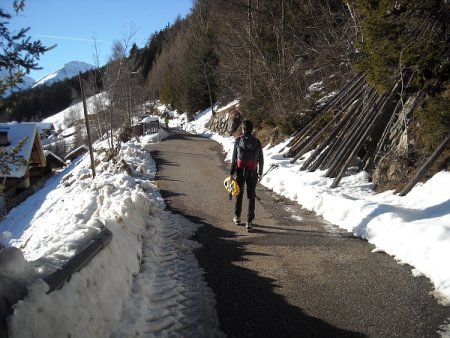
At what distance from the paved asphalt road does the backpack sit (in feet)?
3.78

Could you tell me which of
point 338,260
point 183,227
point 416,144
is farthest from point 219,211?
point 416,144

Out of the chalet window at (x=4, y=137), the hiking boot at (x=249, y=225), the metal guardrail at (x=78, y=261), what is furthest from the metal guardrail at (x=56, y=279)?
the chalet window at (x=4, y=137)

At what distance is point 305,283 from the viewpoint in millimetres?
4641

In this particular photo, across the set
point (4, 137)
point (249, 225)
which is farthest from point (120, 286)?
point (4, 137)

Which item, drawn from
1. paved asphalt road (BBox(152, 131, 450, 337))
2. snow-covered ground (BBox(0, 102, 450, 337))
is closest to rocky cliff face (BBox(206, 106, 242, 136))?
snow-covered ground (BBox(0, 102, 450, 337))

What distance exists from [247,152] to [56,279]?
458cm

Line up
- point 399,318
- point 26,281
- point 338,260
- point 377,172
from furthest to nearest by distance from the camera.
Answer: point 377,172
point 338,260
point 399,318
point 26,281

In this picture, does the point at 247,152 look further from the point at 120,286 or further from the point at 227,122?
the point at 227,122

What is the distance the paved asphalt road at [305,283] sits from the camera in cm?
370

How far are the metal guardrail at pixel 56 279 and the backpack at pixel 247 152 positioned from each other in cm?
333

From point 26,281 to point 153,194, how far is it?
7.11 m

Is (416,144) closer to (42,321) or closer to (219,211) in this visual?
(219,211)

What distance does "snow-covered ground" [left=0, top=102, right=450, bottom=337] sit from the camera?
3086 millimetres

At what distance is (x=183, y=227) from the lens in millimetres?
7191
